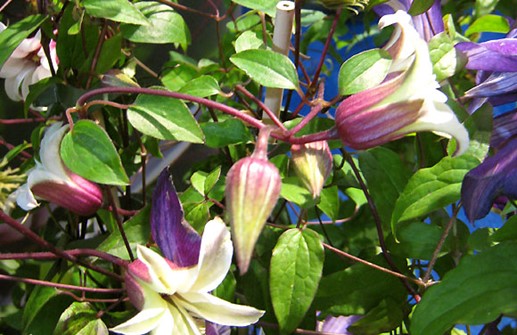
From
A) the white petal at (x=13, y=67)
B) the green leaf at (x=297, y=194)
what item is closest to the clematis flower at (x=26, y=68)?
the white petal at (x=13, y=67)

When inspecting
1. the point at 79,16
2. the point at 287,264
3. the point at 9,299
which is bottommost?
the point at 9,299

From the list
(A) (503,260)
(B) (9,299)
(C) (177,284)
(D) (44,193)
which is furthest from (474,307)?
(B) (9,299)

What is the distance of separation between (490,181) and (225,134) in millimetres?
155

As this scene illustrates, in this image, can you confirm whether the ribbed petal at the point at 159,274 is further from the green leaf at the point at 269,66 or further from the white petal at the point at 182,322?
the green leaf at the point at 269,66

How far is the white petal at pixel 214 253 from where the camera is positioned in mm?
287

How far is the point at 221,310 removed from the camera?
1.01 ft

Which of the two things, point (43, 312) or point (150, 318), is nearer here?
point (150, 318)

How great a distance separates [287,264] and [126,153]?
231 millimetres

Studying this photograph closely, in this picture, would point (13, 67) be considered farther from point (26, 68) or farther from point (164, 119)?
point (164, 119)

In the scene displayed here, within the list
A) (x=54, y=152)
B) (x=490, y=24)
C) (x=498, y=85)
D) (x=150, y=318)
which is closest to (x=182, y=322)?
(x=150, y=318)

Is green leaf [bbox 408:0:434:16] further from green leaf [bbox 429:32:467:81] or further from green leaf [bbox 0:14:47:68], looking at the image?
green leaf [bbox 0:14:47:68]

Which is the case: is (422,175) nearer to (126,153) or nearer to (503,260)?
(503,260)

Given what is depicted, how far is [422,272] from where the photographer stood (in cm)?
49

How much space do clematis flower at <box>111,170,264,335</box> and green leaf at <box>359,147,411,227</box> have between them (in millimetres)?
145
